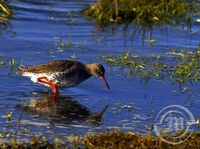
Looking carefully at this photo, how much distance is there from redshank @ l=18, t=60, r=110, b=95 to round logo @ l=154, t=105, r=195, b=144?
56.2 inches

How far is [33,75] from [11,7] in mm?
5577

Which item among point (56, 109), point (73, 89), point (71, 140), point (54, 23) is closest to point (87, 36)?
point (54, 23)

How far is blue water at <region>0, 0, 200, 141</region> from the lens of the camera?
10.2m

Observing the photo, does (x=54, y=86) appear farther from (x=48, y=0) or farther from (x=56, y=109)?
(x=48, y=0)

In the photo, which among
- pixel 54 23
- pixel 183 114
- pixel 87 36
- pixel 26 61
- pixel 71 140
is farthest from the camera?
pixel 54 23

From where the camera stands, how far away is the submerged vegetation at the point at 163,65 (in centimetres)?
1282

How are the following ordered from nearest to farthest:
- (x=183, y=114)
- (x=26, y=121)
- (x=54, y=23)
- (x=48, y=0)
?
(x=26, y=121)
(x=183, y=114)
(x=54, y=23)
(x=48, y=0)

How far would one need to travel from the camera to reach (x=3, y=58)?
13.4 m

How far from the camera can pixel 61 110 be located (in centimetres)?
1091

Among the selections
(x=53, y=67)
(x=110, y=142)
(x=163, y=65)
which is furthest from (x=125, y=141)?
(x=163, y=65)

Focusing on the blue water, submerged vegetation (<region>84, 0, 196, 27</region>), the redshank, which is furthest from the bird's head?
submerged vegetation (<region>84, 0, 196, 27</region>)

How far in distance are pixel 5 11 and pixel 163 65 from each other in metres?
4.82

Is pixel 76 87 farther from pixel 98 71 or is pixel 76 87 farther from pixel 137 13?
pixel 137 13

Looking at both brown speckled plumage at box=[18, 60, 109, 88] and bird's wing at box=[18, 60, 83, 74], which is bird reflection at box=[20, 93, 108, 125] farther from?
bird's wing at box=[18, 60, 83, 74]
